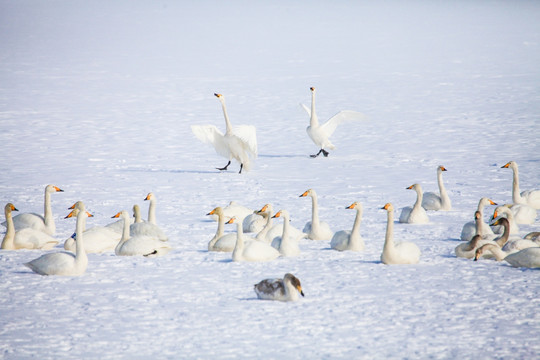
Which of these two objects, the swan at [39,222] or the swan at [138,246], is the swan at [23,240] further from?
the swan at [138,246]

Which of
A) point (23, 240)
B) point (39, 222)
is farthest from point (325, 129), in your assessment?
point (23, 240)

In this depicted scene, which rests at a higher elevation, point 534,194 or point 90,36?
point 90,36

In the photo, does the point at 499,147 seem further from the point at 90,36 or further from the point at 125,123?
the point at 90,36

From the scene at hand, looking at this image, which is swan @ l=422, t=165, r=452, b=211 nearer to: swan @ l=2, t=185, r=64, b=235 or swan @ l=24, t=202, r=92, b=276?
swan @ l=2, t=185, r=64, b=235

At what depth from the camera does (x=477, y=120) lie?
658 inches

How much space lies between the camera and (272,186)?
36.4 feet

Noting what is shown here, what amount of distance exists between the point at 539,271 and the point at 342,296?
1730 mm

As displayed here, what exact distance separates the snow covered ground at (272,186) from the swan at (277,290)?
80 millimetres

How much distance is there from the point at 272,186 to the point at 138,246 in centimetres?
384

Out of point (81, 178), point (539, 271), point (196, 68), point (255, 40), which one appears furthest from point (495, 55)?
point (539, 271)

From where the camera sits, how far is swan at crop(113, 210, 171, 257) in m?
7.47

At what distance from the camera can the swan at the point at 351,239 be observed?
7.57 meters

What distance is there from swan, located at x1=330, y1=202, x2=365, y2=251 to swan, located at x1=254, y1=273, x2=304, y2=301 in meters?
1.45

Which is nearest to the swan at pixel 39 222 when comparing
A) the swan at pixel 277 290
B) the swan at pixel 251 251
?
the swan at pixel 251 251
